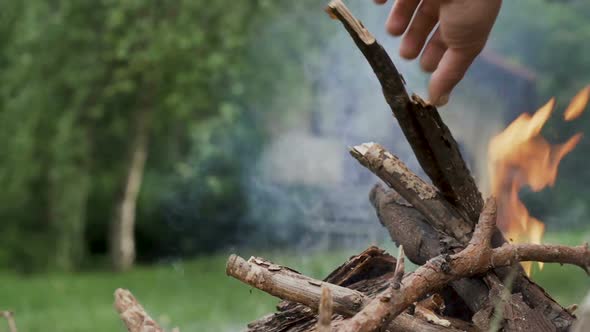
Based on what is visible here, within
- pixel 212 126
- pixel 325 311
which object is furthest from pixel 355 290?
pixel 212 126

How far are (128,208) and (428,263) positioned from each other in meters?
10.9

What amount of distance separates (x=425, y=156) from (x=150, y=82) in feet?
32.5

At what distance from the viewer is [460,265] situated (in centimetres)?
178

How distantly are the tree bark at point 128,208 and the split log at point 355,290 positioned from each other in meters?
10.0

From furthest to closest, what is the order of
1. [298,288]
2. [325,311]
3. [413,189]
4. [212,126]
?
[212,126] < [413,189] < [298,288] < [325,311]

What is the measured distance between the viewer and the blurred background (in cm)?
962

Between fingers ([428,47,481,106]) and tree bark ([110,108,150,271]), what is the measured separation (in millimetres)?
10560

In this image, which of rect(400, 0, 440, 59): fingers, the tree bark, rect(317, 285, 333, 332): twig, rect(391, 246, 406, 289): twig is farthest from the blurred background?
rect(317, 285, 333, 332): twig

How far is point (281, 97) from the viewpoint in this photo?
11.9 m

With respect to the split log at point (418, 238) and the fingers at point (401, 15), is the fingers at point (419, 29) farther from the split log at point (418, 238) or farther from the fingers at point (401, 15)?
the split log at point (418, 238)

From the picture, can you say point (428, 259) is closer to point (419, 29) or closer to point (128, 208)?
point (419, 29)

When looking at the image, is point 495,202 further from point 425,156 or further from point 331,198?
point 331,198

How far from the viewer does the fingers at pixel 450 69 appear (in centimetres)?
157

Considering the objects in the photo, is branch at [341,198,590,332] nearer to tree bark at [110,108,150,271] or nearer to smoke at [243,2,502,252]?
smoke at [243,2,502,252]
